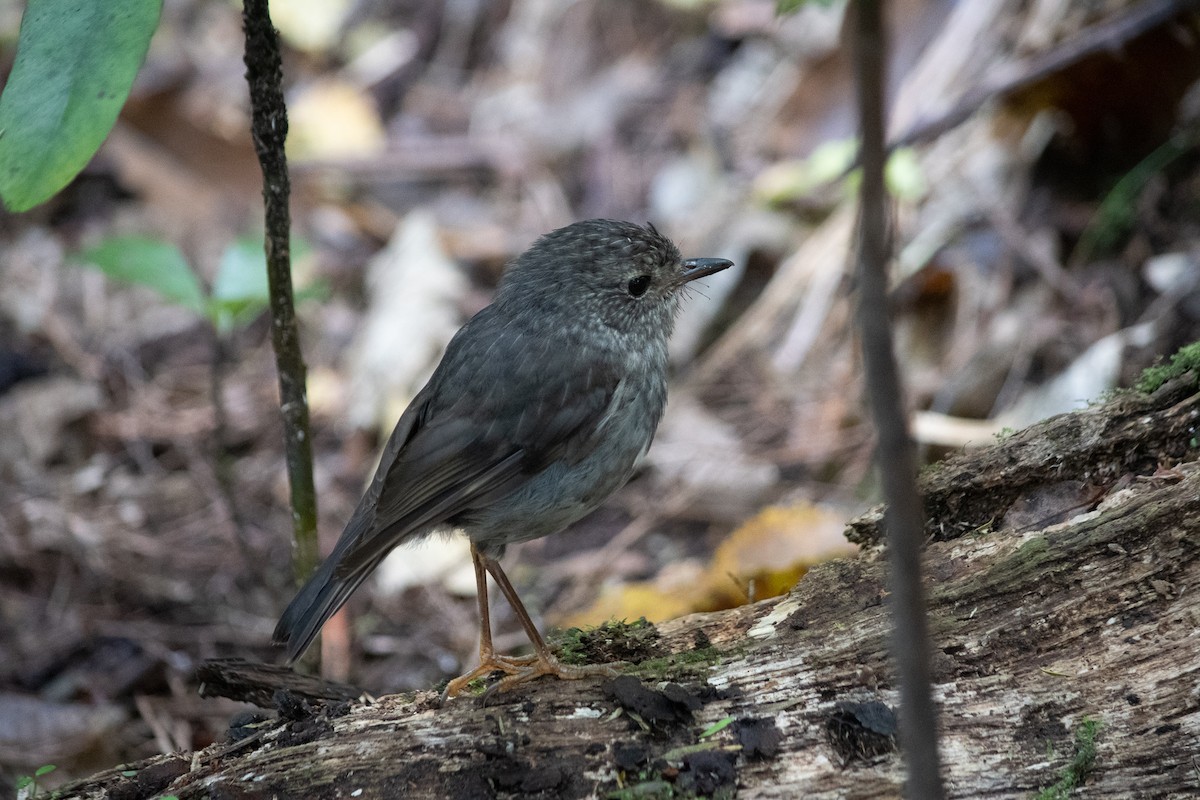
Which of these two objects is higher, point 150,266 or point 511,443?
point 150,266

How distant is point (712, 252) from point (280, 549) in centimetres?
285

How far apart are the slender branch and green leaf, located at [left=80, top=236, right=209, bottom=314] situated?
85 cm

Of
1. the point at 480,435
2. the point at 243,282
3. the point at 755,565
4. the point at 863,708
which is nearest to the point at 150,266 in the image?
the point at 243,282

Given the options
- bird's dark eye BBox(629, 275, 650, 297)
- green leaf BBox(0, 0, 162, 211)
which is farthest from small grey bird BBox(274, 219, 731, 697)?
green leaf BBox(0, 0, 162, 211)

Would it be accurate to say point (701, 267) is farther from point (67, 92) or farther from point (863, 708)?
point (67, 92)

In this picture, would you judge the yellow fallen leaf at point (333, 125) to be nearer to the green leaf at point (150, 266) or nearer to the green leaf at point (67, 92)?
the green leaf at point (150, 266)

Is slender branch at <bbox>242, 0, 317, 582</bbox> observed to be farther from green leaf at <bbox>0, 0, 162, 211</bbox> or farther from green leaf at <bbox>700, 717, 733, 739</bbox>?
green leaf at <bbox>700, 717, 733, 739</bbox>

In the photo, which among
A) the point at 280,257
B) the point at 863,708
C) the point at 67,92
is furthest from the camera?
the point at 280,257

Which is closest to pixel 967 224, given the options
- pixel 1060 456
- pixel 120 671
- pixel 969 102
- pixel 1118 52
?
pixel 969 102

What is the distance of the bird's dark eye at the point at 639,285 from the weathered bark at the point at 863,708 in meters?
1.31

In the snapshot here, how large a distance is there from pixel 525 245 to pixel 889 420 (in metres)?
5.72

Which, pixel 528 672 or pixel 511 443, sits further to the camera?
pixel 511 443

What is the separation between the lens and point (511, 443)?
11.1ft

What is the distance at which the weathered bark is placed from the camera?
8.04 feet
